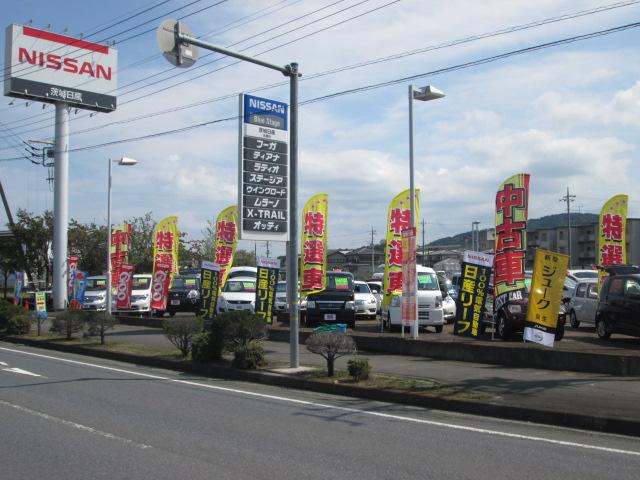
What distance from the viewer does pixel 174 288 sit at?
102 feet

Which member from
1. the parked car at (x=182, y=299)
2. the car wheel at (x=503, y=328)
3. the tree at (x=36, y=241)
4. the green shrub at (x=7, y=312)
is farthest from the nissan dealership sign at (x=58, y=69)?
the car wheel at (x=503, y=328)

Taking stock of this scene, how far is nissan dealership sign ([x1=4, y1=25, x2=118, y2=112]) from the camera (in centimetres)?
3747

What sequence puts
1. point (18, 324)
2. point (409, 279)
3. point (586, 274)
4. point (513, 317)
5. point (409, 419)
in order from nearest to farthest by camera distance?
point (409, 419)
point (513, 317)
point (409, 279)
point (18, 324)
point (586, 274)

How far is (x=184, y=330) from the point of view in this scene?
1539 cm

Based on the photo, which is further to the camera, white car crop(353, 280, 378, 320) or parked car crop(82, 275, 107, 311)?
parked car crop(82, 275, 107, 311)

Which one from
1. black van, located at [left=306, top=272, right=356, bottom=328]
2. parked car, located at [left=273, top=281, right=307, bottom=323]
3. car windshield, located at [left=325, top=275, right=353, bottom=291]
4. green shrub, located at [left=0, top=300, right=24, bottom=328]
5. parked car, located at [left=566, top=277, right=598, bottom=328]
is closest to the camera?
parked car, located at [left=566, top=277, right=598, bottom=328]

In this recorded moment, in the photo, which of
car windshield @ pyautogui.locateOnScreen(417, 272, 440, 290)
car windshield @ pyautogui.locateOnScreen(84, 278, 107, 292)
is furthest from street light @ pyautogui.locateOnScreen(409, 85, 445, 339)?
car windshield @ pyautogui.locateOnScreen(84, 278, 107, 292)

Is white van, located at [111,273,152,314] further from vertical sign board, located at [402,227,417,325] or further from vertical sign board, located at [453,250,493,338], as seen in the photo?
vertical sign board, located at [453,250,493,338]

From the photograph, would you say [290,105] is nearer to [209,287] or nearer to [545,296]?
[545,296]

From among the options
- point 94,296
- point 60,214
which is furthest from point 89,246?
point 94,296

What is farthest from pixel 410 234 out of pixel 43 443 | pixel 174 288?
pixel 174 288

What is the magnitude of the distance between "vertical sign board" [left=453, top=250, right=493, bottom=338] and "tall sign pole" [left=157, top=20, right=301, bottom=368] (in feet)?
15.1

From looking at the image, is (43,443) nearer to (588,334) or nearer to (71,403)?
(71,403)

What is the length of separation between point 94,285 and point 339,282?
49.1 ft
